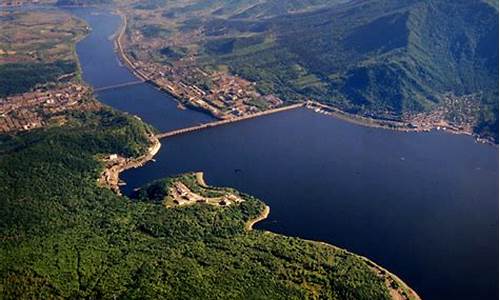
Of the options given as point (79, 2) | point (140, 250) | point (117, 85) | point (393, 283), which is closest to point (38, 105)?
point (117, 85)

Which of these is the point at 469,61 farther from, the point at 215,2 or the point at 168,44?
the point at 215,2

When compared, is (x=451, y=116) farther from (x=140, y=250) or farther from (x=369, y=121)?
(x=140, y=250)

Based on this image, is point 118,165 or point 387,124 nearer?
point 118,165

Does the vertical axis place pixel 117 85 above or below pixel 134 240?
below

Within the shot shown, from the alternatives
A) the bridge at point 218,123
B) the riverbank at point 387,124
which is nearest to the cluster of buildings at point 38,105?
the bridge at point 218,123

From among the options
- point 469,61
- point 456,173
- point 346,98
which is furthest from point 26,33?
point 456,173
